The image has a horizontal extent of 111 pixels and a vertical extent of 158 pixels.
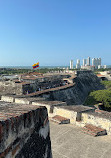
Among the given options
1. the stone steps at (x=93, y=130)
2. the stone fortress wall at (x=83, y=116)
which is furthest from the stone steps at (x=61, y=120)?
the stone steps at (x=93, y=130)

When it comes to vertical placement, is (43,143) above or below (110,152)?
above

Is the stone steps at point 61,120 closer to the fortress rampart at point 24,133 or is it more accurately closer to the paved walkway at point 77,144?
the paved walkway at point 77,144

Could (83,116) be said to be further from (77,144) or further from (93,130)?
(77,144)

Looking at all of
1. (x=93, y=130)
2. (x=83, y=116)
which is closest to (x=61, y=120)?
(x=83, y=116)

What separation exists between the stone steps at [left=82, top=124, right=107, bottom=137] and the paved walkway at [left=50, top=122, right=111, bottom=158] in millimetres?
166

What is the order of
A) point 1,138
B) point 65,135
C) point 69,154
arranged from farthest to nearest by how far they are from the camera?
point 65,135
point 69,154
point 1,138

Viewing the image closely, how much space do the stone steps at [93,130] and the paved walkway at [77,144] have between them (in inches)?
6.5

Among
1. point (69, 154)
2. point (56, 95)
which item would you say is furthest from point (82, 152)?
point (56, 95)

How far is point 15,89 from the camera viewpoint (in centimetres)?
1828

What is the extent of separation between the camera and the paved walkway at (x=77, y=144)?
4906 mm

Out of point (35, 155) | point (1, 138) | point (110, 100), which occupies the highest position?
point (1, 138)

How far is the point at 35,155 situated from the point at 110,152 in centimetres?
336

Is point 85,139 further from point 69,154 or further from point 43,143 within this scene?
point 43,143

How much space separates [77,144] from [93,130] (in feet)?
3.57
